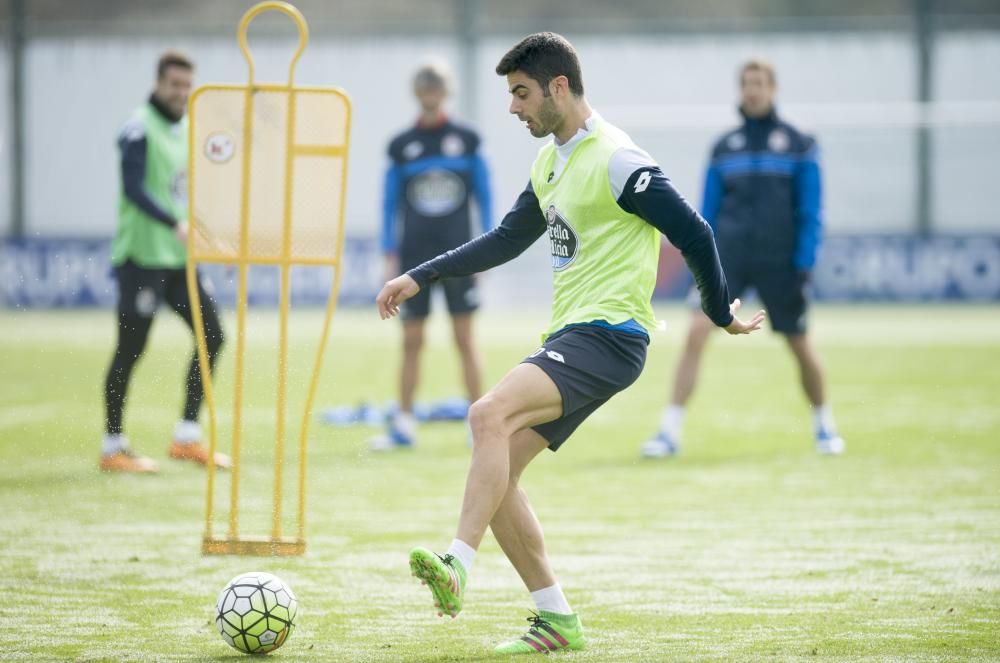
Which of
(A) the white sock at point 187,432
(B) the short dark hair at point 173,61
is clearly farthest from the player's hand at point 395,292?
(A) the white sock at point 187,432

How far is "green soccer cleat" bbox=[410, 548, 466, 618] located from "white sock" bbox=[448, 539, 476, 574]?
0.01 metres

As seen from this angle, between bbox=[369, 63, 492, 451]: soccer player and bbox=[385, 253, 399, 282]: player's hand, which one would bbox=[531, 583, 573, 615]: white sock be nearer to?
bbox=[369, 63, 492, 451]: soccer player

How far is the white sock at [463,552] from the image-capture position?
14.1 ft

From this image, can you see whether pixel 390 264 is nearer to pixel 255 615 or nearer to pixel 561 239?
pixel 561 239

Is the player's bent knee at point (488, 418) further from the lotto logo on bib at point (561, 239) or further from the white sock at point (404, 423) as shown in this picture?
the white sock at point (404, 423)

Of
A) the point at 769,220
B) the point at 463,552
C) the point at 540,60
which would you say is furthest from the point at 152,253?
the point at 463,552

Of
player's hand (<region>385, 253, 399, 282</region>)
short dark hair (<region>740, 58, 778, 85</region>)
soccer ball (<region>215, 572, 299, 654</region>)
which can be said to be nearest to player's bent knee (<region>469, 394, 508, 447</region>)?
soccer ball (<region>215, 572, 299, 654</region>)

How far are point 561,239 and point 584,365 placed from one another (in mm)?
476

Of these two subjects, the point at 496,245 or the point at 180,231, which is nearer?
the point at 496,245

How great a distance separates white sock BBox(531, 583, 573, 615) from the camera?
15.3 ft

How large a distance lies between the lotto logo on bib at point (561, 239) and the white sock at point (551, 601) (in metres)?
1.04

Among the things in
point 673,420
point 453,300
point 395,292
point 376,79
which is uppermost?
point 376,79

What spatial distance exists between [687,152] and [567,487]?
645 inches

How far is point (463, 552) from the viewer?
170 inches
